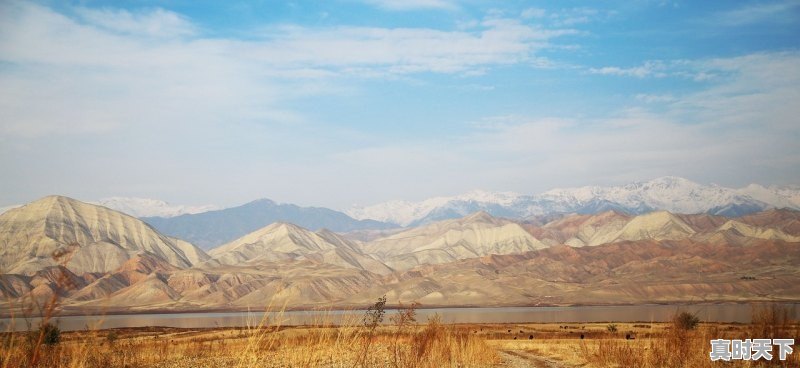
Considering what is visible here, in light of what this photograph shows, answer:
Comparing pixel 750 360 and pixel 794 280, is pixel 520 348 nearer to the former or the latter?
pixel 750 360

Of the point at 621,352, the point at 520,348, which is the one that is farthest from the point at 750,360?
the point at 520,348

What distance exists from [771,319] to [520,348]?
1831cm

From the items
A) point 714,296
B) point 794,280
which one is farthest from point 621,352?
point 794,280

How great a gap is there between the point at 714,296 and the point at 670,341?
18024 cm

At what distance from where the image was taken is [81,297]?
194m

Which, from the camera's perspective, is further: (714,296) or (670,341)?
(714,296)

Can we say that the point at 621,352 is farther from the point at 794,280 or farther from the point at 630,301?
the point at 794,280

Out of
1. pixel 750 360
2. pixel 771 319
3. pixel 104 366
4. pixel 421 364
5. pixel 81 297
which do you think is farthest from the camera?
pixel 81 297

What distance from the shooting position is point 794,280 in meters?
187

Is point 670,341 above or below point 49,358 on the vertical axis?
above

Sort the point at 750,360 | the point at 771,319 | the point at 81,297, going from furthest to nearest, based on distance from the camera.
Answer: the point at 81,297, the point at 771,319, the point at 750,360

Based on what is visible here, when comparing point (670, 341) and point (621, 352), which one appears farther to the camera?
point (621, 352)

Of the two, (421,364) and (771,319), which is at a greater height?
(771,319)

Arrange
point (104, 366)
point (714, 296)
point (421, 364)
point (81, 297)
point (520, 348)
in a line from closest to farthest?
point (421, 364) < point (104, 366) < point (520, 348) < point (714, 296) < point (81, 297)
